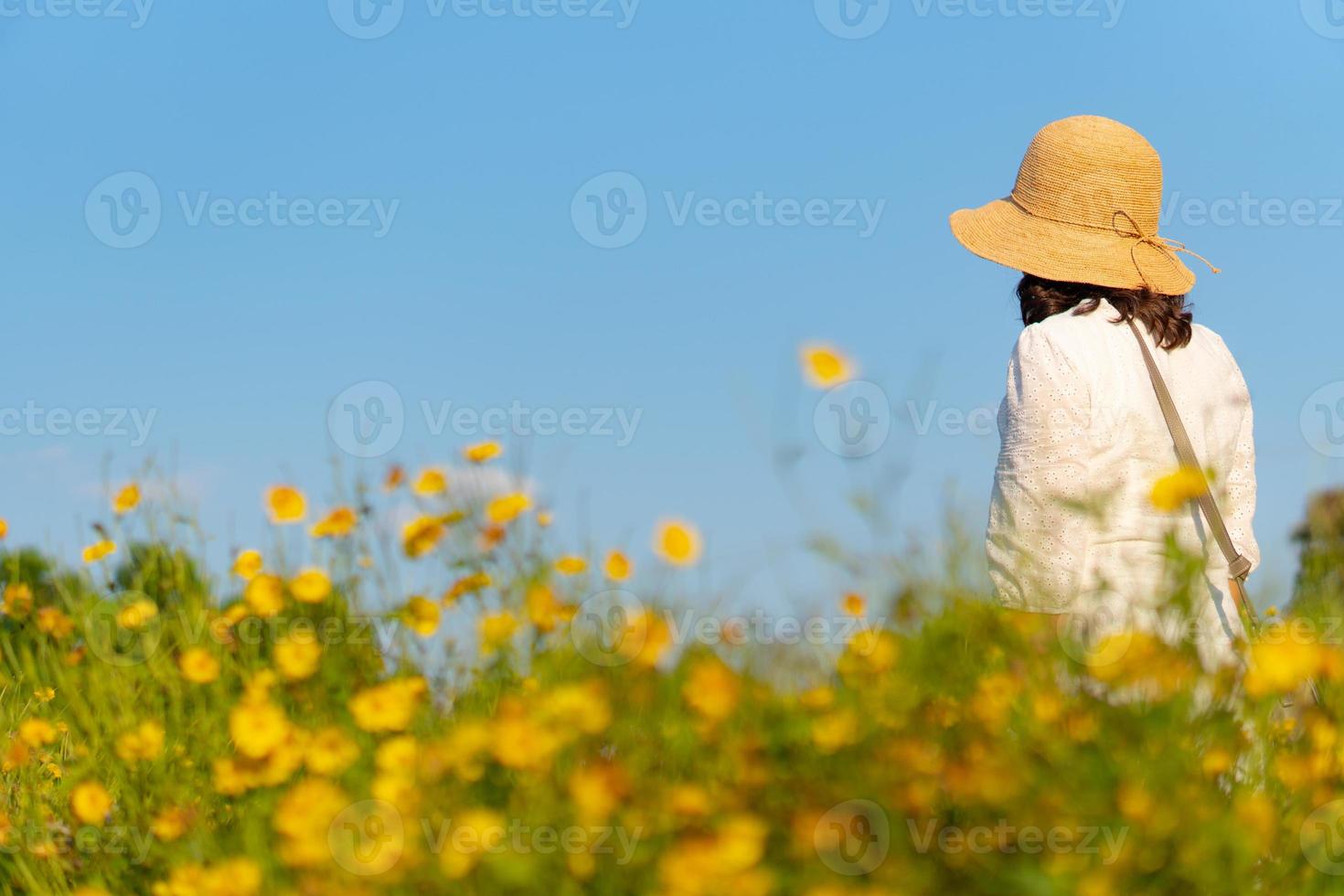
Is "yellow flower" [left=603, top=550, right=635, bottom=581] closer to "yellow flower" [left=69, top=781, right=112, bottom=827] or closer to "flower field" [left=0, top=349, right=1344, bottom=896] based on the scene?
"flower field" [left=0, top=349, right=1344, bottom=896]

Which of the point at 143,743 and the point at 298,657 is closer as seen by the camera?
the point at 298,657

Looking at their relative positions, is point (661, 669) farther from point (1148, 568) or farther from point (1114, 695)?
point (1148, 568)

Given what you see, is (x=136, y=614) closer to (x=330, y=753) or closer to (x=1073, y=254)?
(x=330, y=753)

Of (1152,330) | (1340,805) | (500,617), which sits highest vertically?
(1152,330)

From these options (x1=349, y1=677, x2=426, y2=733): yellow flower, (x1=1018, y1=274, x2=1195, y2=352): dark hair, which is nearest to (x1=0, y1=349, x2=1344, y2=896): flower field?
(x1=349, y1=677, x2=426, y2=733): yellow flower

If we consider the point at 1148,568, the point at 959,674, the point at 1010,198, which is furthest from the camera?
the point at 1010,198

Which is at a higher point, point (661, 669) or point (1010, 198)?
point (1010, 198)

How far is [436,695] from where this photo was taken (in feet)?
11.2

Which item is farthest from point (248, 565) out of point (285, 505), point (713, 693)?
point (713, 693)

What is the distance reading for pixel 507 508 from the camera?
3.29 meters

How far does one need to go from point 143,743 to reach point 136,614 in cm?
61

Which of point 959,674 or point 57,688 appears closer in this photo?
point 959,674

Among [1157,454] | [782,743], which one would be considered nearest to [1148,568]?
[1157,454]

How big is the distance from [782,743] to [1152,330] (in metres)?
1.98
